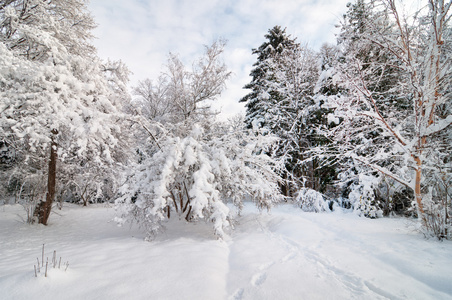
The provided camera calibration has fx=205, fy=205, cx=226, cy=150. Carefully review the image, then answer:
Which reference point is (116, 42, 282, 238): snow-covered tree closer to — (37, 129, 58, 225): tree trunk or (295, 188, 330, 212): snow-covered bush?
(37, 129, 58, 225): tree trunk

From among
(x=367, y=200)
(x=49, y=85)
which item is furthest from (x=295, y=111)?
(x=49, y=85)

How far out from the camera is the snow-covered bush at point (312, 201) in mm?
9217

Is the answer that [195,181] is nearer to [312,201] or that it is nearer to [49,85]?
[49,85]

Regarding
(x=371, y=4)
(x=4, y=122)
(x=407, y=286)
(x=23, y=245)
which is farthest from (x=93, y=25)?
(x=407, y=286)

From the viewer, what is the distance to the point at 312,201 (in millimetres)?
9492

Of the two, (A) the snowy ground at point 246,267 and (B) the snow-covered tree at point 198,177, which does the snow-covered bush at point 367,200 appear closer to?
(A) the snowy ground at point 246,267

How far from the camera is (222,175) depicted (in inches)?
236

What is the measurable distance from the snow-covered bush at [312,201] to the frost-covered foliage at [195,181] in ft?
11.7

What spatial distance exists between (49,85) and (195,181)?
4885 millimetres

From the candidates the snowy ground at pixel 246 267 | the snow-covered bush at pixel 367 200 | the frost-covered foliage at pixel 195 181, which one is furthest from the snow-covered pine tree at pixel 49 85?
the snow-covered bush at pixel 367 200

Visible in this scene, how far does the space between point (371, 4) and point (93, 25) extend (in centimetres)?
922

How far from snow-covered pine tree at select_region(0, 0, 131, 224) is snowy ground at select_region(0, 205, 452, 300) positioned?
2.80m

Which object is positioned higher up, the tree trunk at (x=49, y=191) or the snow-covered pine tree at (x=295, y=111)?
the snow-covered pine tree at (x=295, y=111)

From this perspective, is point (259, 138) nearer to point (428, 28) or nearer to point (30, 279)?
point (428, 28)
